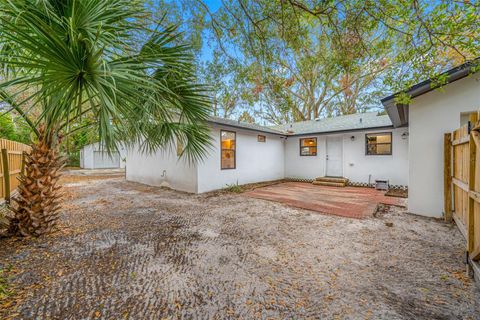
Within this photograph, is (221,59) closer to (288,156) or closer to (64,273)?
(64,273)

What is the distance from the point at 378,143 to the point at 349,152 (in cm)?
124

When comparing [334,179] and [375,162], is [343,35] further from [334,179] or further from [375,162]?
[334,179]

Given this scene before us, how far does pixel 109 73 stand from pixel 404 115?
787cm

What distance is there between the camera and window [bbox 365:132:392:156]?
8.81m

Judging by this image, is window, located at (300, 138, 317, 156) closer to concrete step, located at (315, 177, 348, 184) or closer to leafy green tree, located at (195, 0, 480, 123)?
concrete step, located at (315, 177, 348, 184)

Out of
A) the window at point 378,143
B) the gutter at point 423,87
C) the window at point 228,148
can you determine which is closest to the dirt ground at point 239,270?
the gutter at point 423,87

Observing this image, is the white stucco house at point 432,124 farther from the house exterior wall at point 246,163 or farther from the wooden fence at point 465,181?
the house exterior wall at point 246,163

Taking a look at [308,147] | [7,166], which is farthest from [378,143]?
[7,166]

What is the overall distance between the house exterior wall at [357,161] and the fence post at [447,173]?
4633mm

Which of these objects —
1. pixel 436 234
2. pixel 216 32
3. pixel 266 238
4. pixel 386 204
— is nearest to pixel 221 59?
pixel 216 32

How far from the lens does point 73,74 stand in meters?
1.98

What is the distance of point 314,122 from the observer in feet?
40.2

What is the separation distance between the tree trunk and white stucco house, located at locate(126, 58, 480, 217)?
140 inches

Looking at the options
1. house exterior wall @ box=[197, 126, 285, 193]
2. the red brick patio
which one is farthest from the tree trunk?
the red brick patio
